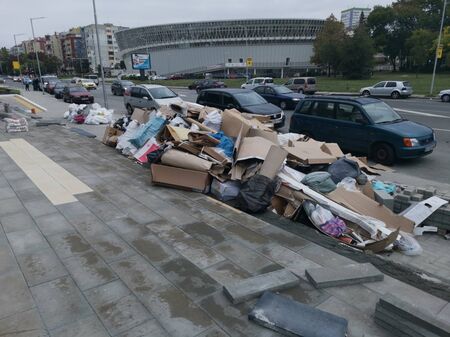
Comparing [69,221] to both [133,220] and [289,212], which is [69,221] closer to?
[133,220]

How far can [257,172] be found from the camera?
6508 millimetres

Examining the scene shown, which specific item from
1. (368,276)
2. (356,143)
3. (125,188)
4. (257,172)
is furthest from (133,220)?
(356,143)

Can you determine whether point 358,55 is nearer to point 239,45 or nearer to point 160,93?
point 160,93

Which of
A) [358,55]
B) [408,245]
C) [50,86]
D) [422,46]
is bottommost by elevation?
[408,245]

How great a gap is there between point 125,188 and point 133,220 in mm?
1740

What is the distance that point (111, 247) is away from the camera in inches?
183

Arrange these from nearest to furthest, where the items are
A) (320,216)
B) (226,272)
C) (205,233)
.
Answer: (226,272) < (205,233) < (320,216)

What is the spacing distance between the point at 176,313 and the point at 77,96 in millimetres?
27587

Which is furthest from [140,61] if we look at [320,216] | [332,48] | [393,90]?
[320,216]

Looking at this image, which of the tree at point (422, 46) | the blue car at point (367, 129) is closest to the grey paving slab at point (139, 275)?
the blue car at point (367, 129)

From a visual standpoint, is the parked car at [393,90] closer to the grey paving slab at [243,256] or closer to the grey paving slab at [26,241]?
the grey paving slab at [243,256]

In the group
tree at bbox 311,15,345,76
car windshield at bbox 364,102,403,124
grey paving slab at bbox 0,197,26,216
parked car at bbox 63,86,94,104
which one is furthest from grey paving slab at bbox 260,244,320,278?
tree at bbox 311,15,345,76

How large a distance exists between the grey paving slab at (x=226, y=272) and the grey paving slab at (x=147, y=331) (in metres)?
0.90

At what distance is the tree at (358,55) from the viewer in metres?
58.9
